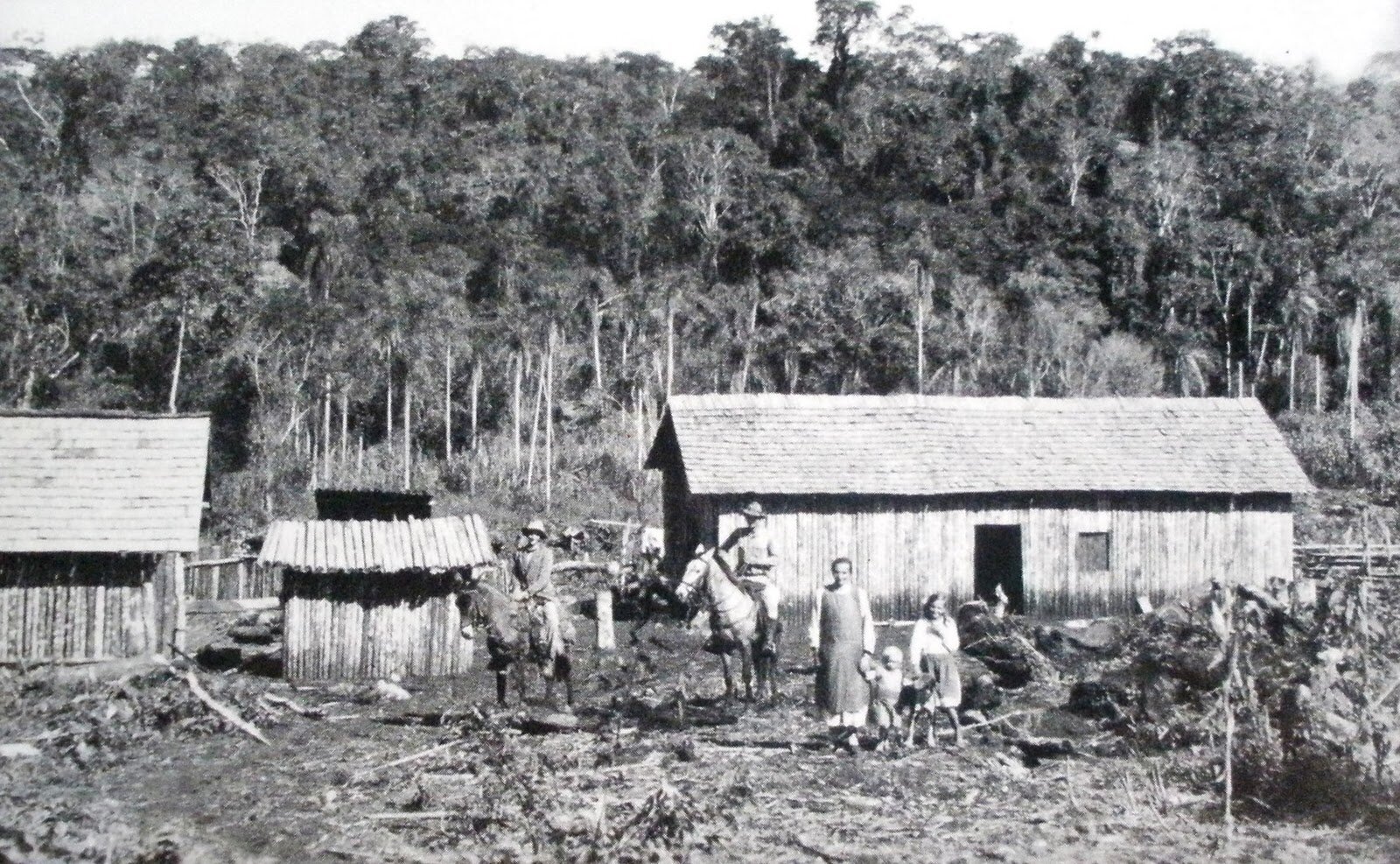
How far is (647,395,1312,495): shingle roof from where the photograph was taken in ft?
67.7

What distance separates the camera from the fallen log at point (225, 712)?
12.2 meters

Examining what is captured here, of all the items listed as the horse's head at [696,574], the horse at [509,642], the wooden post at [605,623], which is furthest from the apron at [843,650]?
the wooden post at [605,623]

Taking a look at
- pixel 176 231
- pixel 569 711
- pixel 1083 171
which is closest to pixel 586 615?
pixel 569 711

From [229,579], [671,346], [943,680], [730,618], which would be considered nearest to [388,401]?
[671,346]

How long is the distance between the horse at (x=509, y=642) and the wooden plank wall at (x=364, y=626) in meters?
2.11

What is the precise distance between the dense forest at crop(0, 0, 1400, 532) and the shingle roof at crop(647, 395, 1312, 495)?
45.9 feet


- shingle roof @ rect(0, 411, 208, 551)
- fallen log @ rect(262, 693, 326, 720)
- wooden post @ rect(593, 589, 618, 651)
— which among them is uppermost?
shingle roof @ rect(0, 411, 208, 551)

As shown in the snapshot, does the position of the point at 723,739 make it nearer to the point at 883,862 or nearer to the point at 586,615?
the point at 883,862

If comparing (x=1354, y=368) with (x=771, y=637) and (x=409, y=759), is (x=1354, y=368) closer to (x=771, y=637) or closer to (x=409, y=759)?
(x=771, y=637)

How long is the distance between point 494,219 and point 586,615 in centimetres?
3866

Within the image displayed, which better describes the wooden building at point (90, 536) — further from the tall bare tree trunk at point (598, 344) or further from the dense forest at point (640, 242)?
the tall bare tree trunk at point (598, 344)

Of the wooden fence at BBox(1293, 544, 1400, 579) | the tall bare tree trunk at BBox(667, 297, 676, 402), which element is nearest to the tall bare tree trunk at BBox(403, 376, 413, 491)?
the tall bare tree trunk at BBox(667, 297, 676, 402)

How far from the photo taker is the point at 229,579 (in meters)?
23.1

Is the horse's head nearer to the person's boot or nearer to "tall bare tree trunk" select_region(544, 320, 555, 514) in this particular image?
the person's boot
